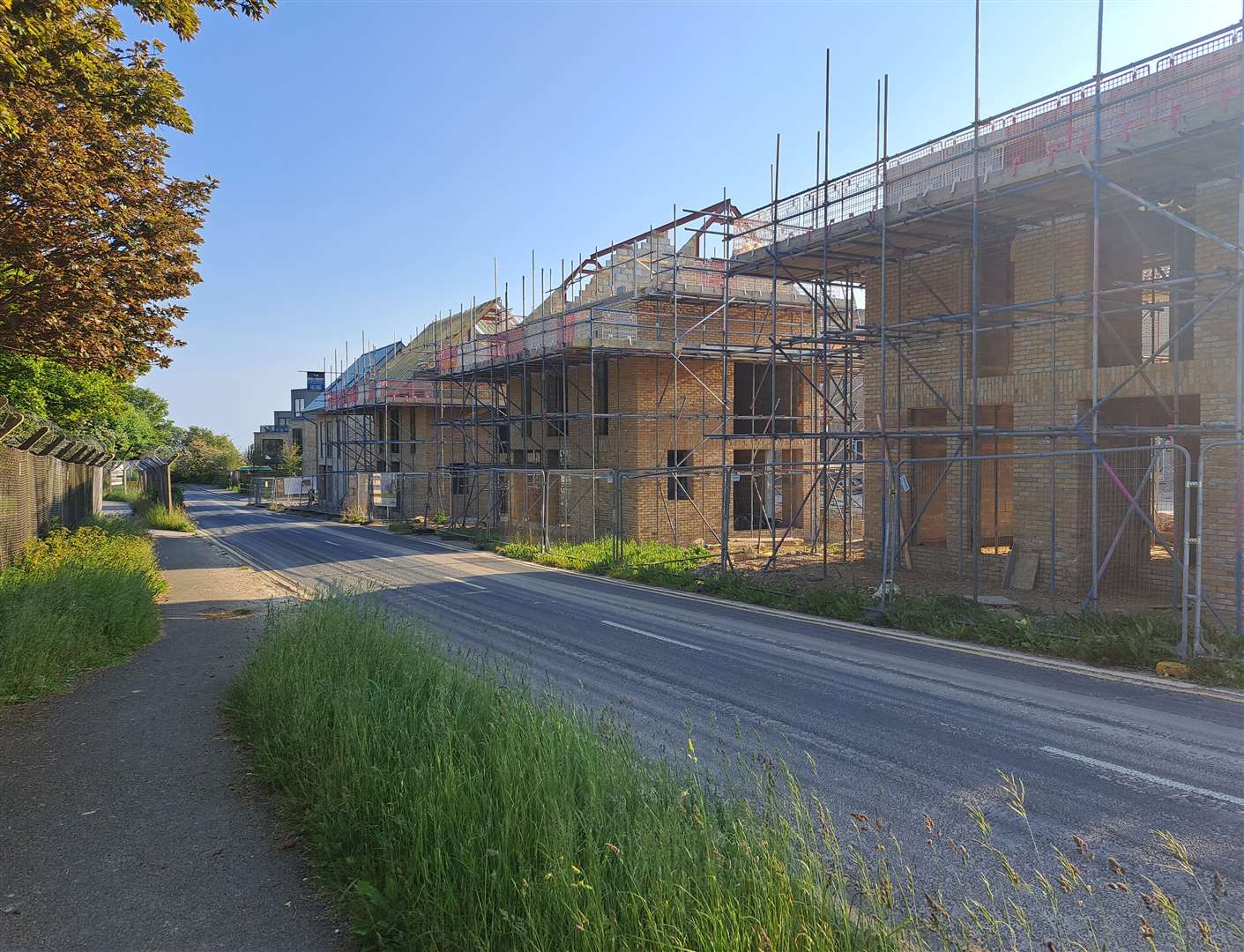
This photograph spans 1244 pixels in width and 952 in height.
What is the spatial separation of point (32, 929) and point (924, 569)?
14.9 meters

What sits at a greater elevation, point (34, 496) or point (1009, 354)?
point (1009, 354)

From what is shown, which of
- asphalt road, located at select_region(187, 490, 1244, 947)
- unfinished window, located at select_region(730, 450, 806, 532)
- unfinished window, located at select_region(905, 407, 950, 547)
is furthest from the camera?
unfinished window, located at select_region(730, 450, 806, 532)

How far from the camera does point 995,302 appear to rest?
15164 millimetres

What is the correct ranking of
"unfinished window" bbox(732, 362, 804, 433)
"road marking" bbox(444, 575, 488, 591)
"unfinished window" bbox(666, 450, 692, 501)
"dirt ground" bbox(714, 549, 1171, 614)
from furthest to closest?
"unfinished window" bbox(732, 362, 804, 433) < "unfinished window" bbox(666, 450, 692, 501) < "road marking" bbox(444, 575, 488, 591) < "dirt ground" bbox(714, 549, 1171, 614)

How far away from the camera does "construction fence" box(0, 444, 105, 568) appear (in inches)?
420

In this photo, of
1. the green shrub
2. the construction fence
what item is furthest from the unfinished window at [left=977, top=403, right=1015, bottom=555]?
the green shrub

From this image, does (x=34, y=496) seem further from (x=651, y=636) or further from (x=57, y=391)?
(x=57, y=391)

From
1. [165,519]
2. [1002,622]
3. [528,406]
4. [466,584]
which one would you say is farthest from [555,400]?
[1002,622]

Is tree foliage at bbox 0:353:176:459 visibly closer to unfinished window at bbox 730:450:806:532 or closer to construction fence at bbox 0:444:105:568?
construction fence at bbox 0:444:105:568

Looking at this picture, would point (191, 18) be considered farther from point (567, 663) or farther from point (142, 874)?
point (567, 663)

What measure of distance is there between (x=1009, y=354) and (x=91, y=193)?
14356 millimetres

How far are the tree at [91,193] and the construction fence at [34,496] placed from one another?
71.4 inches

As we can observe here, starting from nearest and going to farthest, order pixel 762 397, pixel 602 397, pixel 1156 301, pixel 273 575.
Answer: pixel 1156 301 → pixel 273 575 → pixel 602 397 → pixel 762 397

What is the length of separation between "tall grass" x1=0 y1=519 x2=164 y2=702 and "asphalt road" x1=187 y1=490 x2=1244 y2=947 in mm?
3776
